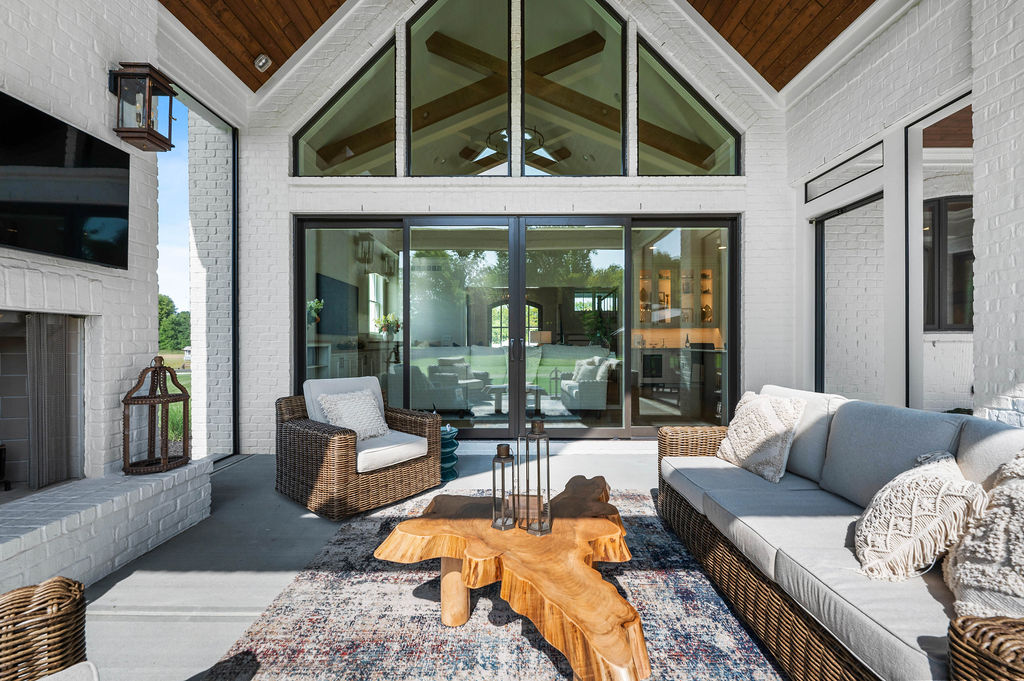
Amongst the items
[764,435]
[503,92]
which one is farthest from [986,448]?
[503,92]

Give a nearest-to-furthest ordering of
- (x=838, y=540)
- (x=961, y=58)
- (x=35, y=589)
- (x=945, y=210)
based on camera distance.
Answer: (x=35, y=589), (x=838, y=540), (x=961, y=58), (x=945, y=210)

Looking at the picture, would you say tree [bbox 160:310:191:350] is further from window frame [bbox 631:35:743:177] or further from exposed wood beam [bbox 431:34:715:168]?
window frame [bbox 631:35:743:177]

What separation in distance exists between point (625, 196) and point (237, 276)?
12.9 feet

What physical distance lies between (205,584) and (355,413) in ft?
4.54

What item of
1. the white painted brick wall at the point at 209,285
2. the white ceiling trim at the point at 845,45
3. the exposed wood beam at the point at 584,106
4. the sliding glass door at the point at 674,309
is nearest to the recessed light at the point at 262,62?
the white painted brick wall at the point at 209,285

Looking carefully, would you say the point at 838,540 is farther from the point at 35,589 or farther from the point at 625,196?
the point at 625,196

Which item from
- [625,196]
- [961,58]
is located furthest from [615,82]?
[961,58]

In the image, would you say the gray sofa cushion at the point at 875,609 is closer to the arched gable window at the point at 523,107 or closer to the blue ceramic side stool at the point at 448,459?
the blue ceramic side stool at the point at 448,459

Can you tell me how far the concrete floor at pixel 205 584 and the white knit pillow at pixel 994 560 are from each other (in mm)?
2352

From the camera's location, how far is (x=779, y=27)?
4.27 metres

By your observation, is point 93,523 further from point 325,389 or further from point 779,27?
point 779,27

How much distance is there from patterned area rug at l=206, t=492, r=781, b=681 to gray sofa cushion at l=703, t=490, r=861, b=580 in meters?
0.33

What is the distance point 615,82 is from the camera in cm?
506

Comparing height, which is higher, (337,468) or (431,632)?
(337,468)
